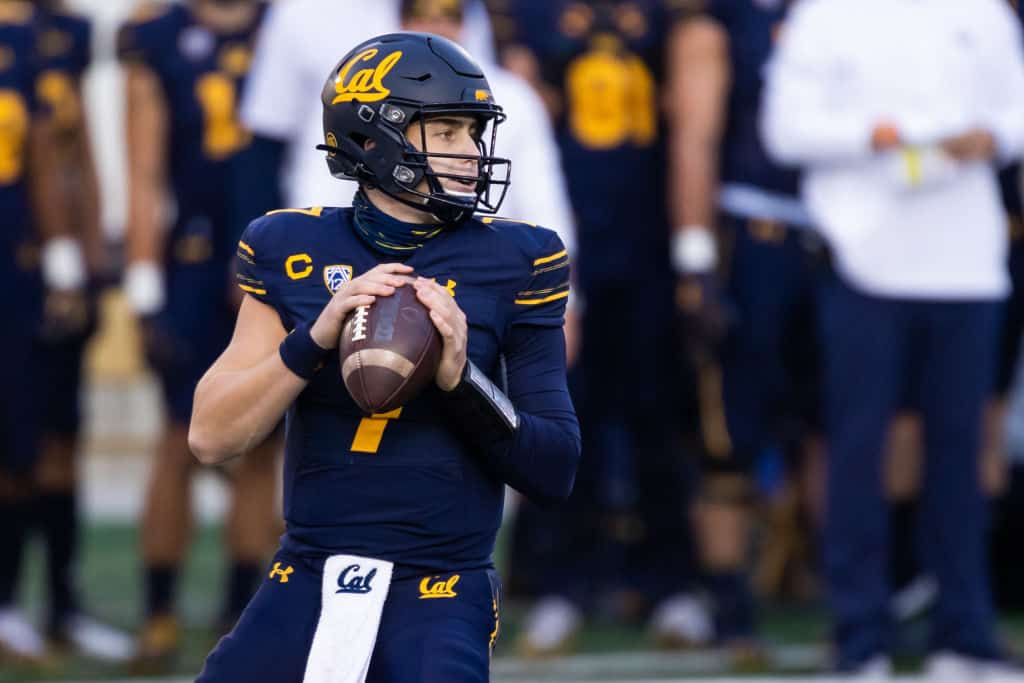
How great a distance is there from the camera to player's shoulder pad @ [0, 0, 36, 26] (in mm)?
6671

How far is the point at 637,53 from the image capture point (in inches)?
259

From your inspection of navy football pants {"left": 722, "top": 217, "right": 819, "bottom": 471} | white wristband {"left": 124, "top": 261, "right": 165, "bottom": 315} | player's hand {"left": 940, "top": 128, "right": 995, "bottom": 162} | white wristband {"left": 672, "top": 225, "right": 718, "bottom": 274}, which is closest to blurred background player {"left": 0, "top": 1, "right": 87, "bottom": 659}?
white wristband {"left": 124, "top": 261, "right": 165, "bottom": 315}

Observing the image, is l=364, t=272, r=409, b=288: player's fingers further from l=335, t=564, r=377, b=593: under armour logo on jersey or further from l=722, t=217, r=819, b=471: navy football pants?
l=722, t=217, r=819, b=471: navy football pants

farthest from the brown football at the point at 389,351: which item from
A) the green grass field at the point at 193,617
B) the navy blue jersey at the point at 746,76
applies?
the navy blue jersey at the point at 746,76

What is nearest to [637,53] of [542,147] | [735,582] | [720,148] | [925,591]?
[720,148]

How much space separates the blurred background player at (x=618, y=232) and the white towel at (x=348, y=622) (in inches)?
126

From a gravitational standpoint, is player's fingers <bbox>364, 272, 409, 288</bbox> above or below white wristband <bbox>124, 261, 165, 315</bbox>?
above

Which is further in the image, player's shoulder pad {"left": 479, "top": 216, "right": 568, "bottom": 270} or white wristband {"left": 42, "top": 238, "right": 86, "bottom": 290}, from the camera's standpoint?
white wristband {"left": 42, "top": 238, "right": 86, "bottom": 290}

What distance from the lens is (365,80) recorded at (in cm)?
345

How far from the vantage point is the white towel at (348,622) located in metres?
3.21

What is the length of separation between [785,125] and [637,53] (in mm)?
804

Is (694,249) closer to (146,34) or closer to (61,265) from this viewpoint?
(146,34)

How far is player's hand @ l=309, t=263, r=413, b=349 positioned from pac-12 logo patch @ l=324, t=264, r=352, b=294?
0.46 feet

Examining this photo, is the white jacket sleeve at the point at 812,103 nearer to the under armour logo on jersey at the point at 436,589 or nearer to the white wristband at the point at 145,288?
the white wristband at the point at 145,288
